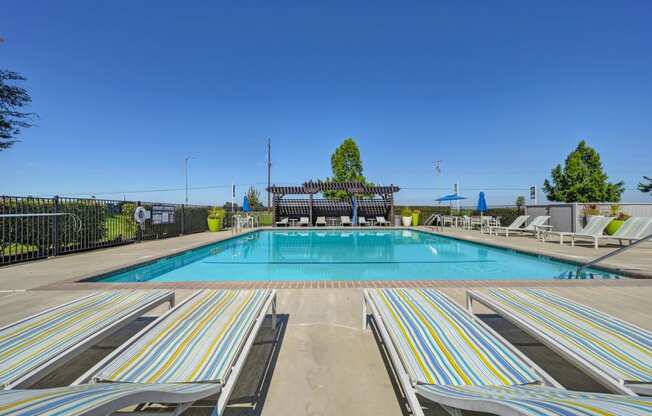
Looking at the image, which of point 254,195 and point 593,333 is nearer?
point 593,333

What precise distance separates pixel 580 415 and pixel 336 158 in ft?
90.0

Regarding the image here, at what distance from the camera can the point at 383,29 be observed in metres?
14.7

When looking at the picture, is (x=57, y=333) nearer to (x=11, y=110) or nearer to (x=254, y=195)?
(x=11, y=110)

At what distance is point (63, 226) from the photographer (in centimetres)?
755

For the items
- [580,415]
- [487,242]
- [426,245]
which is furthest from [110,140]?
[580,415]

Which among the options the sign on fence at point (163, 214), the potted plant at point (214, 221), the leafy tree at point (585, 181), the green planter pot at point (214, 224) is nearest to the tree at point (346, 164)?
the potted plant at point (214, 221)

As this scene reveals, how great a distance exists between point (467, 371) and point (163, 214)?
1307 centimetres

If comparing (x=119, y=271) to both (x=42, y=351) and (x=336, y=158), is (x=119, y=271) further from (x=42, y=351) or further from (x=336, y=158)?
(x=336, y=158)

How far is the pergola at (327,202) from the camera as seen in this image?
18109 mm

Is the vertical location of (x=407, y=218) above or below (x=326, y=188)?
below

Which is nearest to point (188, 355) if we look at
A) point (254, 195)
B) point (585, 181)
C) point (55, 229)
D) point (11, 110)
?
point (55, 229)

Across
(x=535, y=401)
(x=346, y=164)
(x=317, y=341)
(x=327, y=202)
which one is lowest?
(x=317, y=341)

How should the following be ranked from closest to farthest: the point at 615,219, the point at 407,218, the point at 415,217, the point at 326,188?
the point at 615,219, the point at 326,188, the point at 407,218, the point at 415,217

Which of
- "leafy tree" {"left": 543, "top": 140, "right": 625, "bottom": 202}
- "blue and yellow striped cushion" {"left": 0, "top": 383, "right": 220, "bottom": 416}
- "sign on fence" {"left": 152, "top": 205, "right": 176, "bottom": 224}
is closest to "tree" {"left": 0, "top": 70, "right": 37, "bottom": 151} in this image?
"sign on fence" {"left": 152, "top": 205, "right": 176, "bottom": 224}
